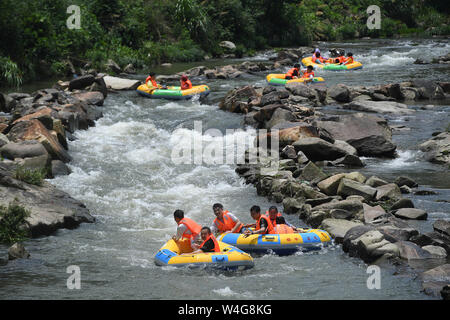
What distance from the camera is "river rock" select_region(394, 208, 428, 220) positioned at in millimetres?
10852

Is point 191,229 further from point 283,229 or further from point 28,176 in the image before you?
point 28,176

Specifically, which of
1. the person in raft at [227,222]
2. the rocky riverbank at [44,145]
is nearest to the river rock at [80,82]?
the rocky riverbank at [44,145]

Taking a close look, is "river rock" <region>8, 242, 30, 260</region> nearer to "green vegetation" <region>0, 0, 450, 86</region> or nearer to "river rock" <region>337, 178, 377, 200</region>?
"river rock" <region>337, 178, 377, 200</region>

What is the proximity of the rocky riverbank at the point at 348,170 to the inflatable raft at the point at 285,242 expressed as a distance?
41 centimetres

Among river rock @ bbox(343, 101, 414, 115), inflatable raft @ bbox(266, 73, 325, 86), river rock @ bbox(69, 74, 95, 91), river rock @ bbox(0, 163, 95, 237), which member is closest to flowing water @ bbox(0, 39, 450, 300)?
river rock @ bbox(0, 163, 95, 237)

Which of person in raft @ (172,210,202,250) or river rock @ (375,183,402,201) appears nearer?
person in raft @ (172,210,202,250)

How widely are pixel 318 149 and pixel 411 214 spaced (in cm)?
450

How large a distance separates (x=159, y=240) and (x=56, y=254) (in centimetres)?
186

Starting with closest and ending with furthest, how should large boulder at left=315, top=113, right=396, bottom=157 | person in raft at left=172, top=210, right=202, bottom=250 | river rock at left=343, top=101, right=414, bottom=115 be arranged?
person in raft at left=172, top=210, right=202, bottom=250 → large boulder at left=315, top=113, right=396, bottom=157 → river rock at left=343, top=101, right=414, bottom=115

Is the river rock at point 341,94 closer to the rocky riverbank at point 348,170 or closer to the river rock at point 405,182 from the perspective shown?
the rocky riverbank at point 348,170

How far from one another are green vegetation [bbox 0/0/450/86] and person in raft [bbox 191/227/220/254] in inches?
627
